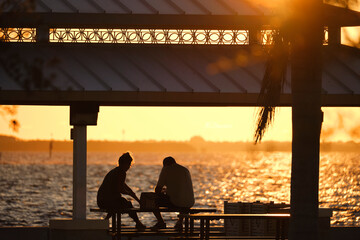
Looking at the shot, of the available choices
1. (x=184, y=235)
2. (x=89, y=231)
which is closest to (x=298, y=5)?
(x=184, y=235)

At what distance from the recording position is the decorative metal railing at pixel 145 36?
45.6 feet

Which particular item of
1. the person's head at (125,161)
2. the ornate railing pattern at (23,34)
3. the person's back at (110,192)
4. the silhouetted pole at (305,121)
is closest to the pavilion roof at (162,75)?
the ornate railing pattern at (23,34)

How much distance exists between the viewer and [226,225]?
14.5 metres

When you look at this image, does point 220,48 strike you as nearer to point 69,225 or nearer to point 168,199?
point 168,199

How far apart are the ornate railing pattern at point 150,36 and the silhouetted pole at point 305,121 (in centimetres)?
527

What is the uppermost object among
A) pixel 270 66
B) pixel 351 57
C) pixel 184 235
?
pixel 351 57

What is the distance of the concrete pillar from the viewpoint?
13.1 m

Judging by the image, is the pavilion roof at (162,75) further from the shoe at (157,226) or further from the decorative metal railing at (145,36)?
the shoe at (157,226)

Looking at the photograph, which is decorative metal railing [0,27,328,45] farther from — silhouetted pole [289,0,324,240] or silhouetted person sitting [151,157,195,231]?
silhouetted pole [289,0,324,240]

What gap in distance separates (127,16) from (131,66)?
2.69 feet

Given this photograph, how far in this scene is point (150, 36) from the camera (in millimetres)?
14016


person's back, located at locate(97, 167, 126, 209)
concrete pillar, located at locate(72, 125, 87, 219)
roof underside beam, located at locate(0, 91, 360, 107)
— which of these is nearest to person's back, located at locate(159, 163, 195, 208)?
person's back, located at locate(97, 167, 126, 209)

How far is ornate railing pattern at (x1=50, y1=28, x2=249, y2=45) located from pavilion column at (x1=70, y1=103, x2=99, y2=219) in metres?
1.27

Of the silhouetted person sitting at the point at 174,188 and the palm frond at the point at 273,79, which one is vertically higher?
the palm frond at the point at 273,79
